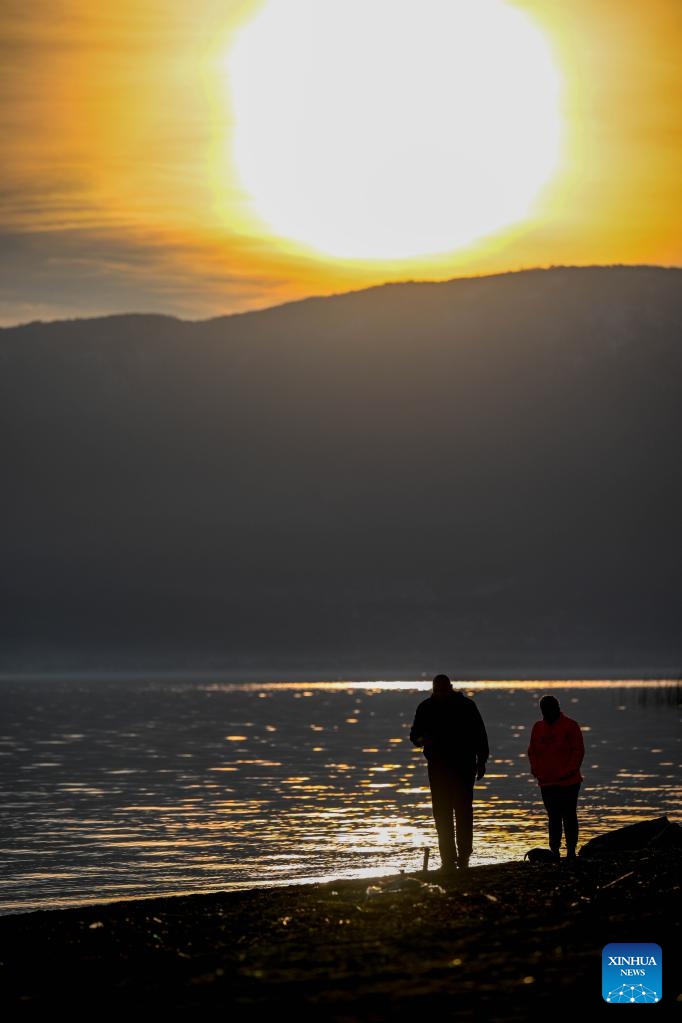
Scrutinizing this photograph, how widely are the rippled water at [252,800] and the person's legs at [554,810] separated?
3638 millimetres

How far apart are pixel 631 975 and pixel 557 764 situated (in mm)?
11150

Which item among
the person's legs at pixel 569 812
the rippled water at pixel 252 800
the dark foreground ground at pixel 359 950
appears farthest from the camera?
the rippled water at pixel 252 800

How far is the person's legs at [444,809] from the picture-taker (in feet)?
77.8

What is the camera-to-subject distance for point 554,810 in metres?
25.7

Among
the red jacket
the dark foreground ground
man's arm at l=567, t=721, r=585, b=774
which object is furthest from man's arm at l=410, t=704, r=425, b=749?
man's arm at l=567, t=721, r=585, b=774

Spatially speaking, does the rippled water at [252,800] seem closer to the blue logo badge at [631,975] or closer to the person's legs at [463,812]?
the person's legs at [463,812]

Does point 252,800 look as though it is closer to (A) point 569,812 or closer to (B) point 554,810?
(B) point 554,810

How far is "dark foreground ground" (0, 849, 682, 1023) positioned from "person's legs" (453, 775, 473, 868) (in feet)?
4.68

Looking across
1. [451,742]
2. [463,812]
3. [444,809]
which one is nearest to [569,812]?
[463,812]

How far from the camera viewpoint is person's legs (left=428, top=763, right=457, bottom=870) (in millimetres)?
23703

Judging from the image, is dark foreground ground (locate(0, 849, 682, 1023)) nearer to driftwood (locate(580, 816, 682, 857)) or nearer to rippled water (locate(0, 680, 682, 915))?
driftwood (locate(580, 816, 682, 857))

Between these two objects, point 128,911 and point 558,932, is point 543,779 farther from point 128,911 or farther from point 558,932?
point 558,932

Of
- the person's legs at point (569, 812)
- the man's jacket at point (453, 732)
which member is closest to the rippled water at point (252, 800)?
the person's legs at point (569, 812)

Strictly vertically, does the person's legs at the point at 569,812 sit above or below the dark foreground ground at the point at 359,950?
above
